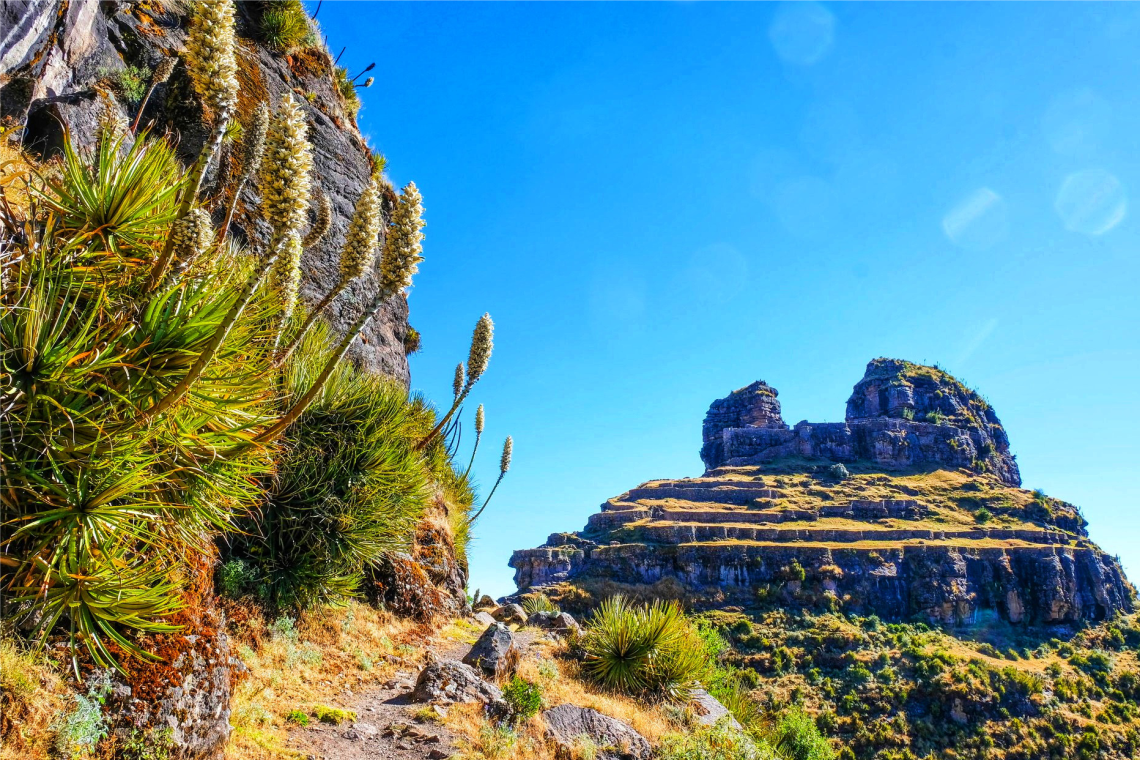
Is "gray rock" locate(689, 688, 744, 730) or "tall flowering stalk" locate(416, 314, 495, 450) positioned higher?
"tall flowering stalk" locate(416, 314, 495, 450)

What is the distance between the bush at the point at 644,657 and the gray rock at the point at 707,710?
21cm

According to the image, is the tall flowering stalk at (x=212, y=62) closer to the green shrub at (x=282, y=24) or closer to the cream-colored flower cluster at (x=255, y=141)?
the cream-colored flower cluster at (x=255, y=141)

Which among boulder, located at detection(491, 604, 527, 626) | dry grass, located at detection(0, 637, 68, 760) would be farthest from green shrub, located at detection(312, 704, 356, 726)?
boulder, located at detection(491, 604, 527, 626)

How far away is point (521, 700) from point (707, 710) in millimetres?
5289

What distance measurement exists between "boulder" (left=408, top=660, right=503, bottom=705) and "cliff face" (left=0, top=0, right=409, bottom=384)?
6.66 m

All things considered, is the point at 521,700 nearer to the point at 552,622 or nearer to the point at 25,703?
the point at 25,703

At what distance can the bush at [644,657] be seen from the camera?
34.4 feet

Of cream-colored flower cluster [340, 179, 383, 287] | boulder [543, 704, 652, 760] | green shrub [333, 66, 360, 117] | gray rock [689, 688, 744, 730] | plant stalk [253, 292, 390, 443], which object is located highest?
green shrub [333, 66, 360, 117]

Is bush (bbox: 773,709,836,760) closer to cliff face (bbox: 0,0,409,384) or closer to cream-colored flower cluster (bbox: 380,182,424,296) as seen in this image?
cliff face (bbox: 0,0,409,384)

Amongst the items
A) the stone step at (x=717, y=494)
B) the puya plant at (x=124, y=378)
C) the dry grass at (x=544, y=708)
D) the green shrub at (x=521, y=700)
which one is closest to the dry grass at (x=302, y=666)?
the puya plant at (x=124, y=378)

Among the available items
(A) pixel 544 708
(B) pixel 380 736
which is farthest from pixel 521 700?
(B) pixel 380 736

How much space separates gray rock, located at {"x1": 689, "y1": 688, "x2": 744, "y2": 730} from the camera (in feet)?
32.3

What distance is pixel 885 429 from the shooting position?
114m

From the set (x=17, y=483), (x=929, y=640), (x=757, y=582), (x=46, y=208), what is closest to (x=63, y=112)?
(x=46, y=208)
